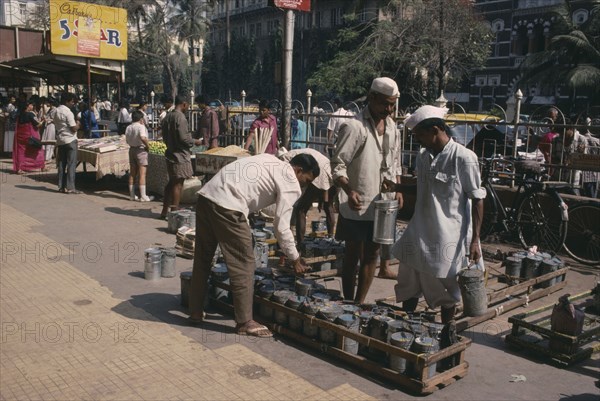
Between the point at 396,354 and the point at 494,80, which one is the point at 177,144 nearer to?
the point at 396,354

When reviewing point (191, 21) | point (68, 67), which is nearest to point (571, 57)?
point (68, 67)

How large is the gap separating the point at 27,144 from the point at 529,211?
12.0 meters

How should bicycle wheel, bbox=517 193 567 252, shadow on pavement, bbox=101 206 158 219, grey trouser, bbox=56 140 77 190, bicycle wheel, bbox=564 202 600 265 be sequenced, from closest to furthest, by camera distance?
bicycle wheel, bbox=564 202 600 265 < bicycle wheel, bbox=517 193 567 252 < shadow on pavement, bbox=101 206 158 219 < grey trouser, bbox=56 140 77 190

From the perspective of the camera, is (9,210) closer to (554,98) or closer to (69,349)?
(69,349)

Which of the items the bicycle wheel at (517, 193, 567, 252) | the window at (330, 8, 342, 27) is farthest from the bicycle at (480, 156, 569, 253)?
the window at (330, 8, 342, 27)

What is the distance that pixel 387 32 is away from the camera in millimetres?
25750

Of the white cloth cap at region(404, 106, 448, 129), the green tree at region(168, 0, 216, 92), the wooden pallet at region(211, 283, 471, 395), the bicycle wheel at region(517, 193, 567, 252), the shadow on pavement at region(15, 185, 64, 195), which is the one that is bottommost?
the wooden pallet at region(211, 283, 471, 395)

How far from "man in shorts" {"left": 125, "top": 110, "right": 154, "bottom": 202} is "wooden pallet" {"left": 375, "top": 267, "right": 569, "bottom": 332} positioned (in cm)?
648

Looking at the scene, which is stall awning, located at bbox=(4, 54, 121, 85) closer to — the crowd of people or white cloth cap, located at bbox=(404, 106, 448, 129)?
the crowd of people

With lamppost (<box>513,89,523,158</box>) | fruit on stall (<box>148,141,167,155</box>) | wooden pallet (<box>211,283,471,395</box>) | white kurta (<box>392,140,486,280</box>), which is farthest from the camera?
fruit on stall (<box>148,141,167,155</box>)

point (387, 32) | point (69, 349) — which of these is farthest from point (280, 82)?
point (387, 32)

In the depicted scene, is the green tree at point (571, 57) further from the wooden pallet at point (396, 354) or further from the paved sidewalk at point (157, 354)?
the wooden pallet at point (396, 354)

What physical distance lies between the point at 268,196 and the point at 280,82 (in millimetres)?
6002

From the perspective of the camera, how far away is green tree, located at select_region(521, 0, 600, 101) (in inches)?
1204
